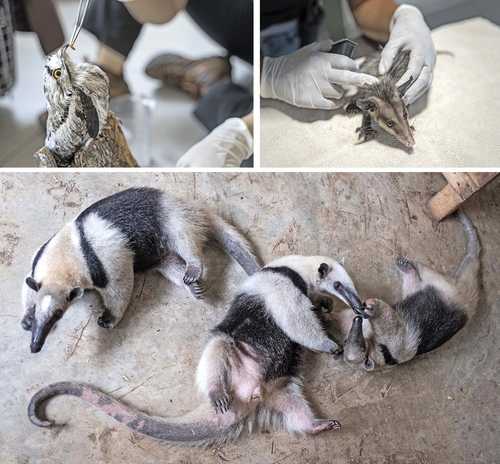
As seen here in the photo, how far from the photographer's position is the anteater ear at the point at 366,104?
4.56 feet

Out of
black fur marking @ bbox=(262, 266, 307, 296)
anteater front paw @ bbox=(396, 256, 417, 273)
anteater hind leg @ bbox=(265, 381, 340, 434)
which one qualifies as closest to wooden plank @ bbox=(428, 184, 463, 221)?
anteater front paw @ bbox=(396, 256, 417, 273)

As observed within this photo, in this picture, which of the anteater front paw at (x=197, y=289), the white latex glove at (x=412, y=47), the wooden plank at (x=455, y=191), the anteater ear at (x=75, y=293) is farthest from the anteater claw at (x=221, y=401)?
the white latex glove at (x=412, y=47)

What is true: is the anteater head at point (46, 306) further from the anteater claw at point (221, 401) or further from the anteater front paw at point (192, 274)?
the anteater claw at point (221, 401)

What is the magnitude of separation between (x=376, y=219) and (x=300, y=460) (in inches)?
19.2

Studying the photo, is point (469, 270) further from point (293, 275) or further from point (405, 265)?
point (293, 275)

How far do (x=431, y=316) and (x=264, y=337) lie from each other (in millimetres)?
321

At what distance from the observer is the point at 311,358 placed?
1.36 meters

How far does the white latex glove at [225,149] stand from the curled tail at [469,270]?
17.9 inches

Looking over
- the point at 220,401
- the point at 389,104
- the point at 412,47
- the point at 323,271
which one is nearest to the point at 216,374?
the point at 220,401

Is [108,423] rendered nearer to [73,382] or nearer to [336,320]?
[73,382]

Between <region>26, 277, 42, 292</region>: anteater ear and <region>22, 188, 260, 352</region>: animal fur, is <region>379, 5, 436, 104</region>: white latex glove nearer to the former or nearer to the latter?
<region>22, 188, 260, 352</region>: animal fur

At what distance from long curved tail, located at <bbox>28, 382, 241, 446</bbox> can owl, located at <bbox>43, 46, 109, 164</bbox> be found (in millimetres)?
462

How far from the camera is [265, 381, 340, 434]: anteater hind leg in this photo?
52.2 inches

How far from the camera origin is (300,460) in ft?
4.37
